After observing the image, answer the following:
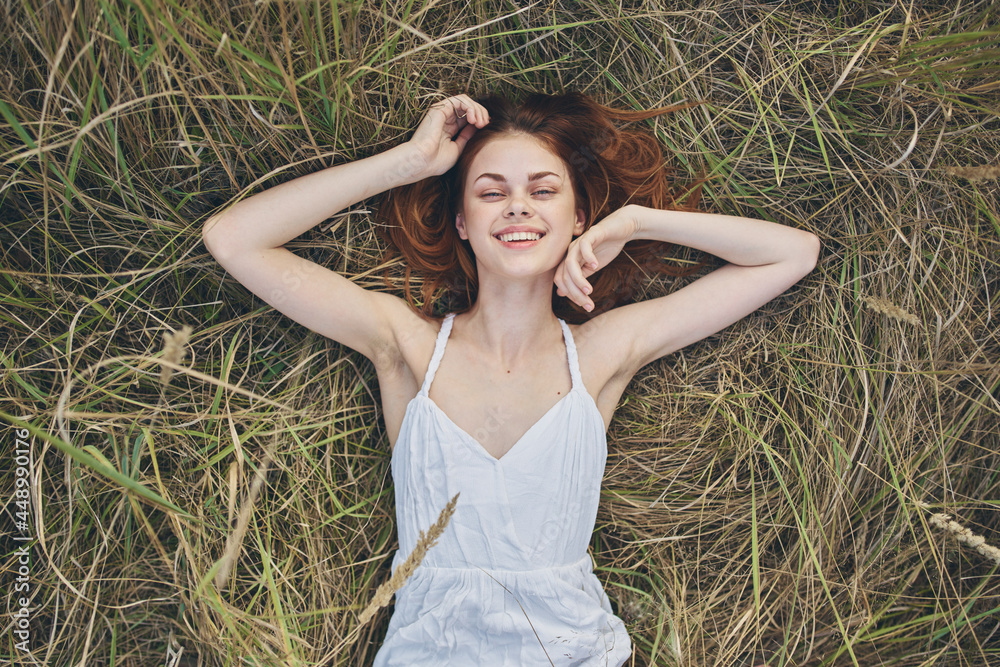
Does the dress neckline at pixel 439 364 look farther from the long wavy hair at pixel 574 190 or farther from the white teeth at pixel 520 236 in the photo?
the white teeth at pixel 520 236

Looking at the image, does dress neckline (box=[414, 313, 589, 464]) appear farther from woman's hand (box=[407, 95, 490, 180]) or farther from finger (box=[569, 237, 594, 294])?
woman's hand (box=[407, 95, 490, 180])

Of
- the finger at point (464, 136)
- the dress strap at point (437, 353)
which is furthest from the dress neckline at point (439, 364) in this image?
the finger at point (464, 136)

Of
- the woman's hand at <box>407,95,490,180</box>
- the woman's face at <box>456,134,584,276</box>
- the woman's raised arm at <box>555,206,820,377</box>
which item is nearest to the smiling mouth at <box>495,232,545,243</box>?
the woman's face at <box>456,134,584,276</box>

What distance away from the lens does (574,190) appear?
259 cm

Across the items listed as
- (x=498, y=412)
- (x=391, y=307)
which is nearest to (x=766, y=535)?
(x=498, y=412)

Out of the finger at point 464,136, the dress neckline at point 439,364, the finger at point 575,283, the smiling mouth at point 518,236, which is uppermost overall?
the finger at point 464,136

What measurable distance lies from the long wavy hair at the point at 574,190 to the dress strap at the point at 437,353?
105 millimetres

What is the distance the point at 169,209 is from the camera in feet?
8.14

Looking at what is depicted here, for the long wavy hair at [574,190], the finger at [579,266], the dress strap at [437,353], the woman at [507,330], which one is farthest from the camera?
the long wavy hair at [574,190]

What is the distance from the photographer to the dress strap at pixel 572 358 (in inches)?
99.2

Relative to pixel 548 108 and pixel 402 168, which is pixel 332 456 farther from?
pixel 548 108

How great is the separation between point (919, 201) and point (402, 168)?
2.30 metres

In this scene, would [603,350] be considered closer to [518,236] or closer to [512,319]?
[512,319]

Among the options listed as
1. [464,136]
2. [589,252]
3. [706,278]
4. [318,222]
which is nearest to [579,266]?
[589,252]
